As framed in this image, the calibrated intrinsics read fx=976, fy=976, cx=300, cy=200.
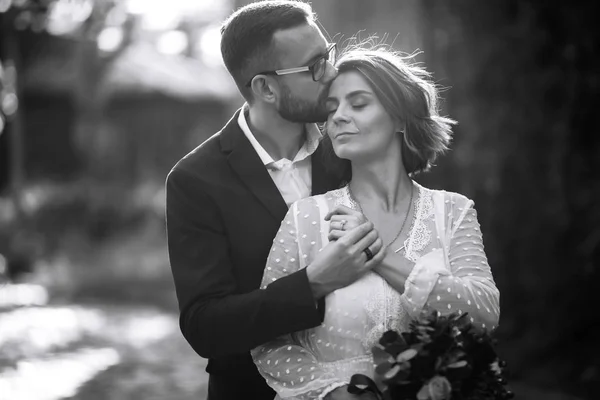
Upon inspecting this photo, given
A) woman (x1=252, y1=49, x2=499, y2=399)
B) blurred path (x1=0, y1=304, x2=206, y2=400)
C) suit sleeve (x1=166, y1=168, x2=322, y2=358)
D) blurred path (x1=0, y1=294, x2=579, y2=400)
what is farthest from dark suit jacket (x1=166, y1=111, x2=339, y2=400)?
blurred path (x1=0, y1=304, x2=206, y2=400)

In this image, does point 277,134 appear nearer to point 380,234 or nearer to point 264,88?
point 264,88

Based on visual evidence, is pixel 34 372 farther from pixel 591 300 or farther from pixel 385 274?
pixel 385 274

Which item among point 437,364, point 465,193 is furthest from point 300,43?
point 465,193

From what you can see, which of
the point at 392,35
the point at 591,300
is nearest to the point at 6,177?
the point at 392,35

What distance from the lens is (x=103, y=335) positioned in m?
11.5

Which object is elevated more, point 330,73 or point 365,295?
point 330,73

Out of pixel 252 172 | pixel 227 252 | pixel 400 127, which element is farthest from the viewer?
pixel 252 172

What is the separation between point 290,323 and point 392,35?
535cm

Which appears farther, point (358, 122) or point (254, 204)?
point (254, 204)

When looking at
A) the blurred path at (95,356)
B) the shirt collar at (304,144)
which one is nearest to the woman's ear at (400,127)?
the shirt collar at (304,144)

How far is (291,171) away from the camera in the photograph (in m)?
3.87

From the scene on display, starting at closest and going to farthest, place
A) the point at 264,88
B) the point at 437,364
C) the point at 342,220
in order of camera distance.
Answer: the point at 437,364 → the point at 342,220 → the point at 264,88

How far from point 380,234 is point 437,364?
625 millimetres

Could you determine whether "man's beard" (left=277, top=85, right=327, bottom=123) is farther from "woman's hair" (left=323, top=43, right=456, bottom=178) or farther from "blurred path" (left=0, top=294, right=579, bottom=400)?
"blurred path" (left=0, top=294, right=579, bottom=400)
